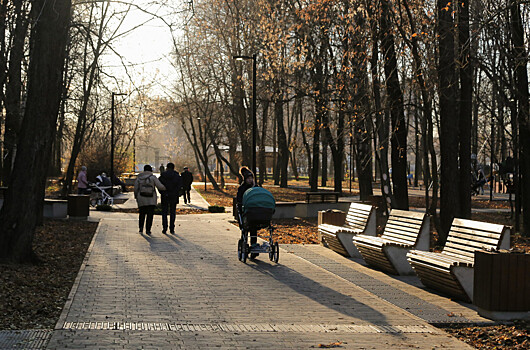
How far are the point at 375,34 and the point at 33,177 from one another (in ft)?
31.8

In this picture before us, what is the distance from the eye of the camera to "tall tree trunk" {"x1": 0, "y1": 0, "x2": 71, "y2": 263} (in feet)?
39.3

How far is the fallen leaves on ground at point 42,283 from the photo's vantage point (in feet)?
26.1

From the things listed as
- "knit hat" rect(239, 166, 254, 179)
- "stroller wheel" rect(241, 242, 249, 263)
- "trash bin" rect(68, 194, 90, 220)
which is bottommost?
"stroller wheel" rect(241, 242, 249, 263)

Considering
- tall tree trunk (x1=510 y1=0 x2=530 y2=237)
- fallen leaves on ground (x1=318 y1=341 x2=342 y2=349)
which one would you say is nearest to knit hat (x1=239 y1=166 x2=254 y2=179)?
fallen leaves on ground (x1=318 y1=341 x2=342 y2=349)

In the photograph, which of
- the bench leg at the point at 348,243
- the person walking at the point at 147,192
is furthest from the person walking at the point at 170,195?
the bench leg at the point at 348,243

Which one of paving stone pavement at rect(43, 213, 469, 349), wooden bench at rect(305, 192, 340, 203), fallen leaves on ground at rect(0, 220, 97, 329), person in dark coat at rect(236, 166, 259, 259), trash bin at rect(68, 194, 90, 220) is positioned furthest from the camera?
wooden bench at rect(305, 192, 340, 203)

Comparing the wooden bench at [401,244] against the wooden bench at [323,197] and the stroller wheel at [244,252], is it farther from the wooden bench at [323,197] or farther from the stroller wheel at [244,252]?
the wooden bench at [323,197]

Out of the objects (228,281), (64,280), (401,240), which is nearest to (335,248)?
(401,240)

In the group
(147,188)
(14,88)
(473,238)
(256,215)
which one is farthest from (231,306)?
(14,88)

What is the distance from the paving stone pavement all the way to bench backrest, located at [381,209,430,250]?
1.43 meters

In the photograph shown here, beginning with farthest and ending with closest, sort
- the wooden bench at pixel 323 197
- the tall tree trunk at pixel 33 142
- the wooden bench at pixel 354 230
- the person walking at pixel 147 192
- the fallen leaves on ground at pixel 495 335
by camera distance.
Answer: the wooden bench at pixel 323 197 < the person walking at pixel 147 192 < the wooden bench at pixel 354 230 < the tall tree trunk at pixel 33 142 < the fallen leaves on ground at pixel 495 335

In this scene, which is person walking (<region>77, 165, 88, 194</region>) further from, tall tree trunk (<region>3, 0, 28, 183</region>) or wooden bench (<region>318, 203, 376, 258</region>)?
wooden bench (<region>318, 203, 376, 258</region>)

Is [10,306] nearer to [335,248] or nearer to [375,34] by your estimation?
[335,248]

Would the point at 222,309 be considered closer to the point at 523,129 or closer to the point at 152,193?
the point at 152,193
